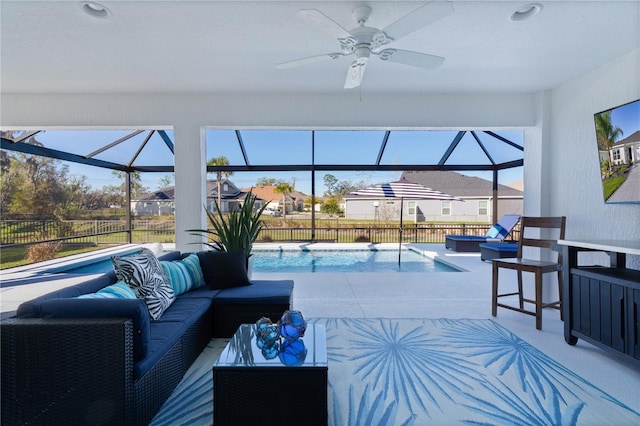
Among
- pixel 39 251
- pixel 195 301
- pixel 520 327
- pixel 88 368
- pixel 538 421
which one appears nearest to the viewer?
pixel 88 368

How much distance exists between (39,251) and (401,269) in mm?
8341

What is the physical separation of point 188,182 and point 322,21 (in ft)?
9.60

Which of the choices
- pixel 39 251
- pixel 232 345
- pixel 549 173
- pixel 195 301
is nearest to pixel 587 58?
pixel 549 173

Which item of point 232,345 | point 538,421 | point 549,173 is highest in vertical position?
point 549,173

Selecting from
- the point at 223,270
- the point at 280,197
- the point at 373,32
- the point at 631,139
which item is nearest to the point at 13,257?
the point at 280,197

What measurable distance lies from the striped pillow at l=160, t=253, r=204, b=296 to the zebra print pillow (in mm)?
319

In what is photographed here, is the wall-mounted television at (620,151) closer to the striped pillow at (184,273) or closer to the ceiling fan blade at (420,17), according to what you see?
the ceiling fan blade at (420,17)

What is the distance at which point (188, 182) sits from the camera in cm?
416

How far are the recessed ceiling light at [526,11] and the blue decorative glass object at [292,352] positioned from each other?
110 inches

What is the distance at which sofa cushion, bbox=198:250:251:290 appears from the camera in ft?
10.6

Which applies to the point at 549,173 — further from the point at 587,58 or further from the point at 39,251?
the point at 39,251

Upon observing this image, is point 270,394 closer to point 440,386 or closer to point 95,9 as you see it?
point 440,386

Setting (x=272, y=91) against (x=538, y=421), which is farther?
(x=272, y=91)

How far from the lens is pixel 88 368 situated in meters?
1.57
